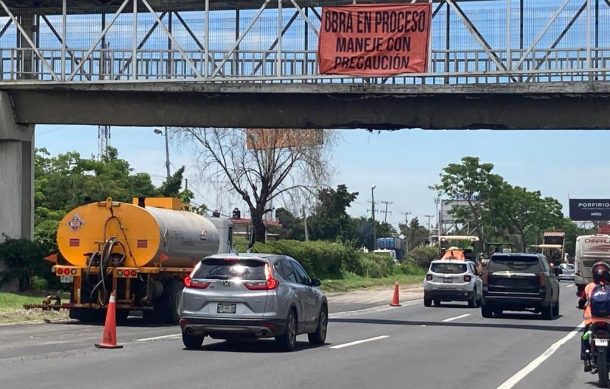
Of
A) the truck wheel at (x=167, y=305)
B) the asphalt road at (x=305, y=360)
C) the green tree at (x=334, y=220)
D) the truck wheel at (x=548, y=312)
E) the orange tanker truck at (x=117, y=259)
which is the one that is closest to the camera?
the asphalt road at (x=305, y=360)

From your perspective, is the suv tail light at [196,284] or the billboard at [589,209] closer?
the suv tail light at [196,284]

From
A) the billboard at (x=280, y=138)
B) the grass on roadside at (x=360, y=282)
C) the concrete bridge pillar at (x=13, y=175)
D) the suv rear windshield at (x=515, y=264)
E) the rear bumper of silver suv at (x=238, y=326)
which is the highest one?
the billboard at (x=280, y=138)

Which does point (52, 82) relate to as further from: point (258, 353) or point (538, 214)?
point (538, 214)

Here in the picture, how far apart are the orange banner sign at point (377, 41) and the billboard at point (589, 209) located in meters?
114

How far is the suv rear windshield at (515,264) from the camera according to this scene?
102ft

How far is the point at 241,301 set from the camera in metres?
17.7

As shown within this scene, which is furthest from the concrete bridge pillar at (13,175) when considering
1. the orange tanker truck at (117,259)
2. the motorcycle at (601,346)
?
the motorcycle at (601,346)

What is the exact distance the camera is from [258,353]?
17875 millimetres

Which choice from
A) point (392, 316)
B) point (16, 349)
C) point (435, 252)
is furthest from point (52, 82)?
point (435, 252)

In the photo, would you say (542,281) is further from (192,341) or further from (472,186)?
(472,186)

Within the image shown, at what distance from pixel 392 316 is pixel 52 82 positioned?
40.7 feet

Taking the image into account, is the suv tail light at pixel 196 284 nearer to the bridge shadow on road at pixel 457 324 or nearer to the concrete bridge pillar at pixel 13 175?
the bridge shadow on road at pixel 457 324

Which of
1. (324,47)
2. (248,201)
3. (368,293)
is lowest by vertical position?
(368,293)

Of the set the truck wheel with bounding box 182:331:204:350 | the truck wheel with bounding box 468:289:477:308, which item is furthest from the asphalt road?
the truck wheel with bounding box 468:289:477:308
